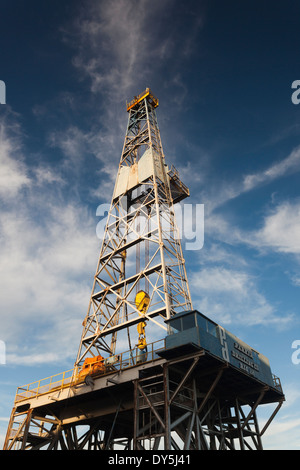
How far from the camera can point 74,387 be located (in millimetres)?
24719

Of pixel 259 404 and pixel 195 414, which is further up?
pixel 259 404

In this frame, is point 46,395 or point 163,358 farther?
point 46,395

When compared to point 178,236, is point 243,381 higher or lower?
lower

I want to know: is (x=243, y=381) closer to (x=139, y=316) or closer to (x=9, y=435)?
(x=139, y=316)

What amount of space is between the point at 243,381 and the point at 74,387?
11.6m

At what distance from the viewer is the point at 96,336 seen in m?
30.1
